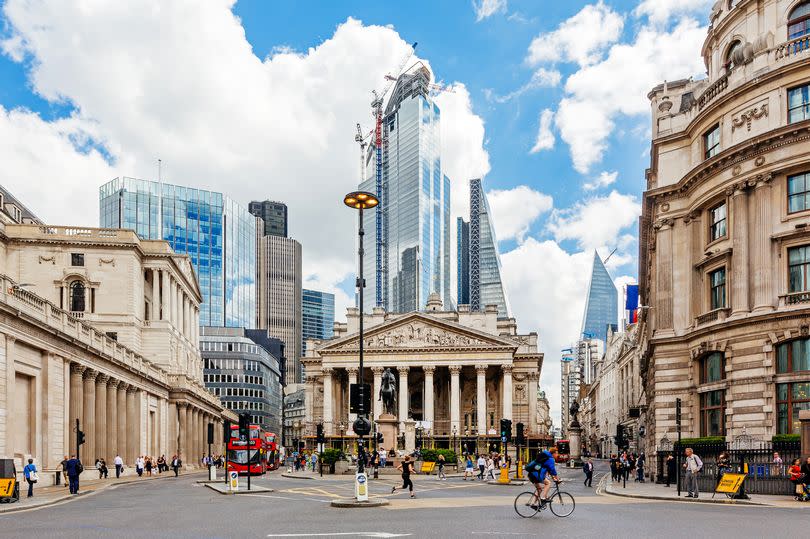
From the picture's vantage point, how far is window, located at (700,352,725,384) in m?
39.9

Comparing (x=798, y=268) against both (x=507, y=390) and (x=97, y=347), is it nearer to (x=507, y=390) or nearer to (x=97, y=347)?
(x=97, y=347)

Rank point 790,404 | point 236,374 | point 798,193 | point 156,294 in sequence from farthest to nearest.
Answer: point 236,374 → point 156,294 → point 798,193 → point 790,404

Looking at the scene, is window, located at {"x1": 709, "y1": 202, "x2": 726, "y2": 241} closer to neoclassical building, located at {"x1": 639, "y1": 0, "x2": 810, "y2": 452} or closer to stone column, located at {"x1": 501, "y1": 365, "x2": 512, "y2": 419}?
neoclassical building, located at {"x1": 639, "y1": 0, "x2": 810, "y2": 452}

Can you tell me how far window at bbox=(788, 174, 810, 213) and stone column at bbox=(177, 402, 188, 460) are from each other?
6160 centimetres

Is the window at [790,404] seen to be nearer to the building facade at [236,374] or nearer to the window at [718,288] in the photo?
the window at [718,288]

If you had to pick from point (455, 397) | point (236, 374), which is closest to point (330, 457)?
point (455, 397)

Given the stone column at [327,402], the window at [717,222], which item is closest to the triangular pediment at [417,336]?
the stone column at [327,402]

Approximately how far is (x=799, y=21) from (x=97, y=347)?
43.1 metres

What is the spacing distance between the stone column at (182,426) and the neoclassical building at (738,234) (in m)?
52.8

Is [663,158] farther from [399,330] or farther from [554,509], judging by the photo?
[399,330]

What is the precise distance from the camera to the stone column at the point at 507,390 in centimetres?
10894

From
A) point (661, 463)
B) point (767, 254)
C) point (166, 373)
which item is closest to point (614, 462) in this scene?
point (661, 463)

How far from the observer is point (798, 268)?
37.2 metres

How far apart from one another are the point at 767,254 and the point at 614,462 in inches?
644
